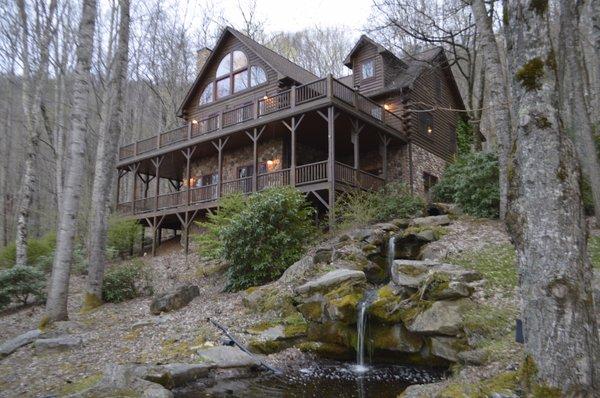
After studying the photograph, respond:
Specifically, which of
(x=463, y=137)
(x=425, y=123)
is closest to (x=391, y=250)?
(x=425, y=123)

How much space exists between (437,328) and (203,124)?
52.5ft

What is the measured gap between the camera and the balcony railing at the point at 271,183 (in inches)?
619

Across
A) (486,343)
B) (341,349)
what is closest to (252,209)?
(341,349)

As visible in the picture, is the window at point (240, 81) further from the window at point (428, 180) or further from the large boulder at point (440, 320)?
the large boulder at point (440, 320)

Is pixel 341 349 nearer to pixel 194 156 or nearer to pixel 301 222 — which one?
pixel 301 222

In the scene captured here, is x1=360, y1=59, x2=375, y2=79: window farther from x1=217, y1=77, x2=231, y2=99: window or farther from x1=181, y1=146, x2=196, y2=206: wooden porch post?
x1=181, y1=146, x2=196, y2=206: wooden porch post

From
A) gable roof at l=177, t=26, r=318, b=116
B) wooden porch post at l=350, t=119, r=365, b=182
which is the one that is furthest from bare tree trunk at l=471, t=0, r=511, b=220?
gable roof at l=177, t=26, r=318, b=116

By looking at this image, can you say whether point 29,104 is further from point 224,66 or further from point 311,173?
point 311,173

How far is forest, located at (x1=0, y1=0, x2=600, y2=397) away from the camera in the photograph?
3.65m

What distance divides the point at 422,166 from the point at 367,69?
567cm

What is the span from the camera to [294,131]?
16.4 meters

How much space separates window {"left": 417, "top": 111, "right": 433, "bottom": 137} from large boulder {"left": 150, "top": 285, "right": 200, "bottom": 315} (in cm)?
1452

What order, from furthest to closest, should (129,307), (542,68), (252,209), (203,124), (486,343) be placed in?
(203,124), (252,209), (129,307), (486,343), (542,68)

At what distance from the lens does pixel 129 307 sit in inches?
452
